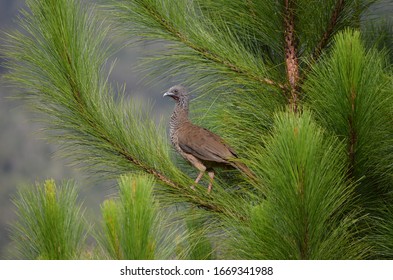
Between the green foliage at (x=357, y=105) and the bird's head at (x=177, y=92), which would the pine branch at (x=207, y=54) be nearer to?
the bird's head at (x=177, y=92)

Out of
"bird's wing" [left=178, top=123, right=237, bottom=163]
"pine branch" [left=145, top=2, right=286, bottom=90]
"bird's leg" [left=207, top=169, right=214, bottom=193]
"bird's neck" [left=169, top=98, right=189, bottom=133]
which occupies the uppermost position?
"pine branch" [left=145, top=2, right=286, bottom=90]

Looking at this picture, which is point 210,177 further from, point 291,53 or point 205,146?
point 291,53

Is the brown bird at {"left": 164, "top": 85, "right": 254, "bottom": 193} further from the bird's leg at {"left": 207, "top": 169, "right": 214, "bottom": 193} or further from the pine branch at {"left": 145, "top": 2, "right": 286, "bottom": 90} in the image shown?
the pine branch at {"left": 145, "top": 2, "right": 286, "bottom": 90}

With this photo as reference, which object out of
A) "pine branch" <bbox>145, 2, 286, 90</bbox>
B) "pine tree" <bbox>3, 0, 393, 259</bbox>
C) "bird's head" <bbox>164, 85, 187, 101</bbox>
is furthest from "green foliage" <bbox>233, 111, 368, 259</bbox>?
"bird's head" <bbox>164, 85, 187, 101</bbox>

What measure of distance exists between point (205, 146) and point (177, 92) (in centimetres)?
30

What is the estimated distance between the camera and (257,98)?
291cm

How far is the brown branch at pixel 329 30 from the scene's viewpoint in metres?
2.85

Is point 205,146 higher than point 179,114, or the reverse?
point 179,114

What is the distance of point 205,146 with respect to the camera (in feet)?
8.91

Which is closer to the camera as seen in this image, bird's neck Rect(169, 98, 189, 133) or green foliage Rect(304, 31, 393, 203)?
green foliage Rect(304, 31, 393, 203)

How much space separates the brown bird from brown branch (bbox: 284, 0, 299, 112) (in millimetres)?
295

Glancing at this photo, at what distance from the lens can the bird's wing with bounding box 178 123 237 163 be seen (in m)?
2.70

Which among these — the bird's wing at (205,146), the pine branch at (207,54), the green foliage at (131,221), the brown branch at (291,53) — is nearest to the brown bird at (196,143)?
the bird's wing at (205,146)

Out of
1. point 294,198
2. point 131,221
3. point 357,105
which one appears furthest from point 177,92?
point 131,221
